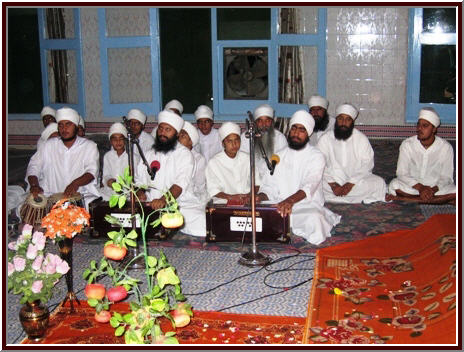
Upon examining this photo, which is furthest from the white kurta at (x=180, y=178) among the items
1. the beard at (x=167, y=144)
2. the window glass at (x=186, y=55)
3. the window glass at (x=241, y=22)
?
the window glass at (x=186, y=55)

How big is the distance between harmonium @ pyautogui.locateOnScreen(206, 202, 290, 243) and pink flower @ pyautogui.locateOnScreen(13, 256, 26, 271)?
2230 mm

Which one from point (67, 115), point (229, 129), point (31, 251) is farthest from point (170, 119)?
point (31, 251)

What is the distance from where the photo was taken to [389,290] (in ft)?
14.3

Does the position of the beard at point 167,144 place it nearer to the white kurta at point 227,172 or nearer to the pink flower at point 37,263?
the white kurta at point 227,172

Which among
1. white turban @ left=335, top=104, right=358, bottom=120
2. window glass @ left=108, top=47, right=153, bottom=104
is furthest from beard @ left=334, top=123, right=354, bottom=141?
window glass @ left=108, top=47, right=153, bottom=104

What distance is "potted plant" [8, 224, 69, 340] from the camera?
134 inches

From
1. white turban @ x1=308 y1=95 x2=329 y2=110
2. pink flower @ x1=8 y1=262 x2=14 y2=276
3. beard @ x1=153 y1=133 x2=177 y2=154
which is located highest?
white turban @ x1=308 y1=95 x2=329 y2=110

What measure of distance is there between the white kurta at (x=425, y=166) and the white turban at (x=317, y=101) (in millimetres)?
1249

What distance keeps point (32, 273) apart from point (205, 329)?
1.06m

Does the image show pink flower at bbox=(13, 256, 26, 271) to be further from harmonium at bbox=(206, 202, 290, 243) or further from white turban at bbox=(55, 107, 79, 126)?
white turban at bbox=(55, 107, 79, 126)

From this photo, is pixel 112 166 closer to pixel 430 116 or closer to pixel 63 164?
pixel 63 164

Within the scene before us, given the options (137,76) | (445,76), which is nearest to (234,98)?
(137,76)

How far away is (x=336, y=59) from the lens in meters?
8.38

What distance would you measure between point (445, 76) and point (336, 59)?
139 cm
